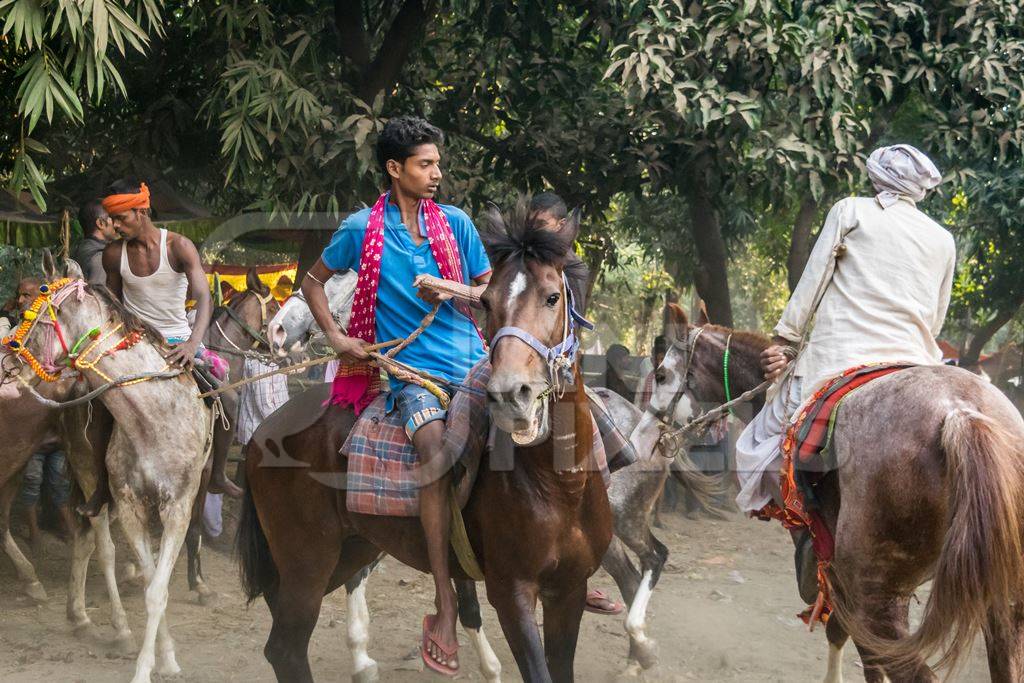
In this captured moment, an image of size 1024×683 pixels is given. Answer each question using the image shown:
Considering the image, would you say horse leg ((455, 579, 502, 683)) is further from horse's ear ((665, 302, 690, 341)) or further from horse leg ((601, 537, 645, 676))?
horse's ear ((665, 302, 690, 341))

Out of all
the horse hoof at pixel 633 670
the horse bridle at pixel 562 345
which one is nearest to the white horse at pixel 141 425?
the horse hoof at pixel 633 670

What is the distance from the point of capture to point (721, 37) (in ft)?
25.7

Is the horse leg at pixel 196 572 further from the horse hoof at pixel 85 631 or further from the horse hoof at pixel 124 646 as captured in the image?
the horse hoof at pixel 124 646

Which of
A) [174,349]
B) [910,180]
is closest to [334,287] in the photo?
[174,349]

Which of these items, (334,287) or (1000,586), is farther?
(334,287)

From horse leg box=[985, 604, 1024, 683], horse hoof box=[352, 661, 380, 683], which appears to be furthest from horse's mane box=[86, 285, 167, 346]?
horse leg box=[985, 604, 1024, 683]

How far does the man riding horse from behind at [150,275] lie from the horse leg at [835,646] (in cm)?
380

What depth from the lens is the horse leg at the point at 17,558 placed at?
7406 millimetres

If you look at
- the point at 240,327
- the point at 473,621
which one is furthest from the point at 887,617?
the point at 240,327

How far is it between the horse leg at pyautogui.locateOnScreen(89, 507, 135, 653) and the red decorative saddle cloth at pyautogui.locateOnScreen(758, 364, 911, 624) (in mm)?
4353

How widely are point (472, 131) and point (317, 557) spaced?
623 centimetres

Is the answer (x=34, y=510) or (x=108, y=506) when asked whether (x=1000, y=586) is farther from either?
(x=34, y=510)

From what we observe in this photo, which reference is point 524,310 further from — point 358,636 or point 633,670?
point 633,670

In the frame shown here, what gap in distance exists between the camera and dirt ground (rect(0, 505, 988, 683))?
6.18 m
